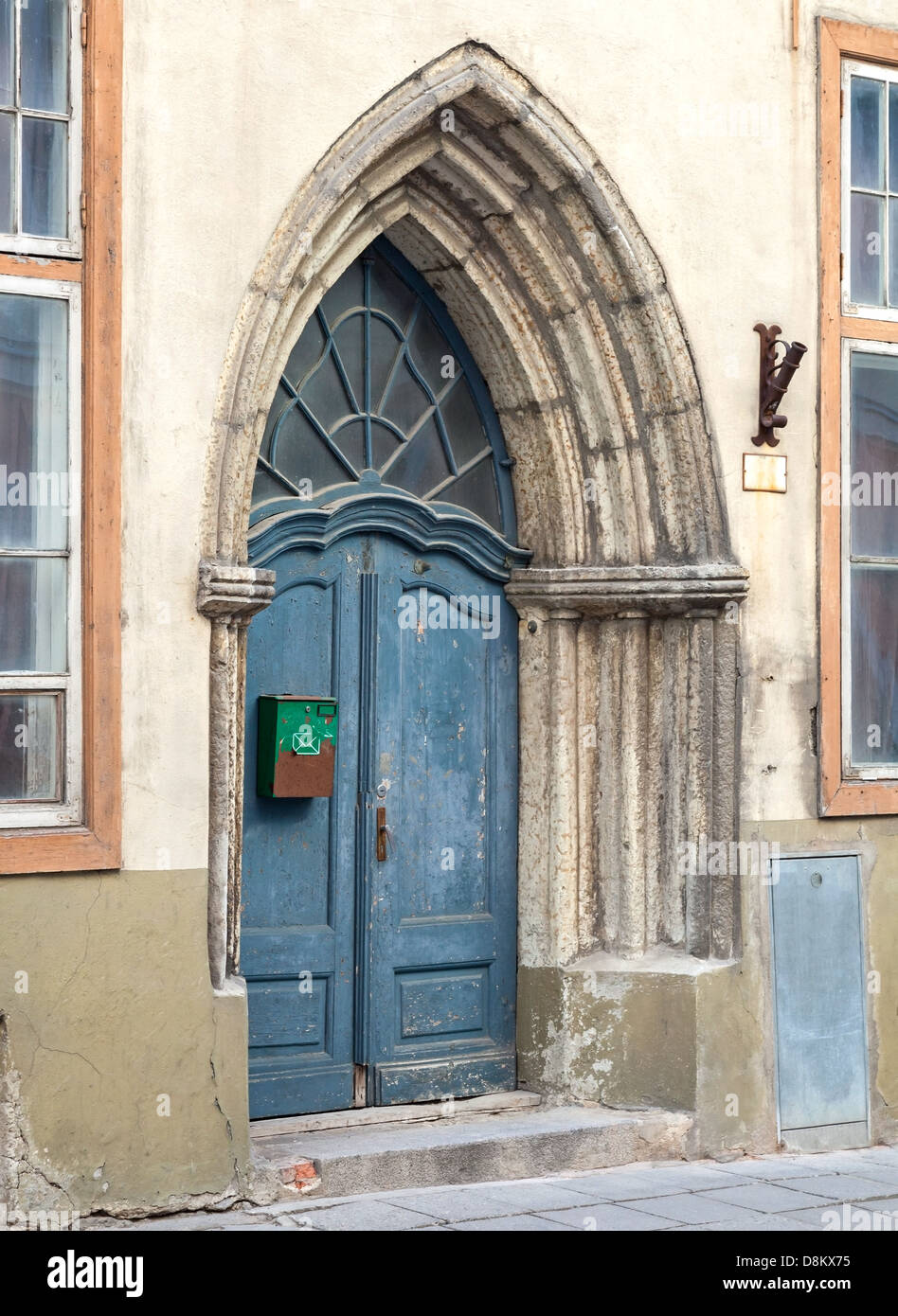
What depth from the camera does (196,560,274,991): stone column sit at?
19.2 feet

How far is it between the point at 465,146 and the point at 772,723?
2.59m

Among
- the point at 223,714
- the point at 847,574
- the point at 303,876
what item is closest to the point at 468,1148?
the point at 303,876

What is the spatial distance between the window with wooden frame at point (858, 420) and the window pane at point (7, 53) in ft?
11.0

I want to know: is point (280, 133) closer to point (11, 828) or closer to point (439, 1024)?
point (11, 828)

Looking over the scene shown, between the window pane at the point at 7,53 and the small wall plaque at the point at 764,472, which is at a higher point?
the window pane at the point at 7,53

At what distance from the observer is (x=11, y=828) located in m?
5.54

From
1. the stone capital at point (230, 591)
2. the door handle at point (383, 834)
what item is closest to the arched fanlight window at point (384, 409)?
the stone capital at point (230, 591)

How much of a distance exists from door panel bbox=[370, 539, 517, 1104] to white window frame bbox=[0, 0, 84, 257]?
1.76 meters

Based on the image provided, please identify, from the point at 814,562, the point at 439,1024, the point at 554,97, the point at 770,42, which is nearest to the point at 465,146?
the point at 554,97

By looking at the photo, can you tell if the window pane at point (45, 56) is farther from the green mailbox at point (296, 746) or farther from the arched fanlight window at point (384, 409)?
the green mailbox at point (296, 746)

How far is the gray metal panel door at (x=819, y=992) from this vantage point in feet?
23.1

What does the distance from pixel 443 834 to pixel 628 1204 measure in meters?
1.63

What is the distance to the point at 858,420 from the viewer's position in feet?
24.2

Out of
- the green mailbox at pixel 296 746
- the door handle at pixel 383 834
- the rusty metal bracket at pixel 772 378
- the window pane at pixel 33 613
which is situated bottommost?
the door handle at pixel 383 834
